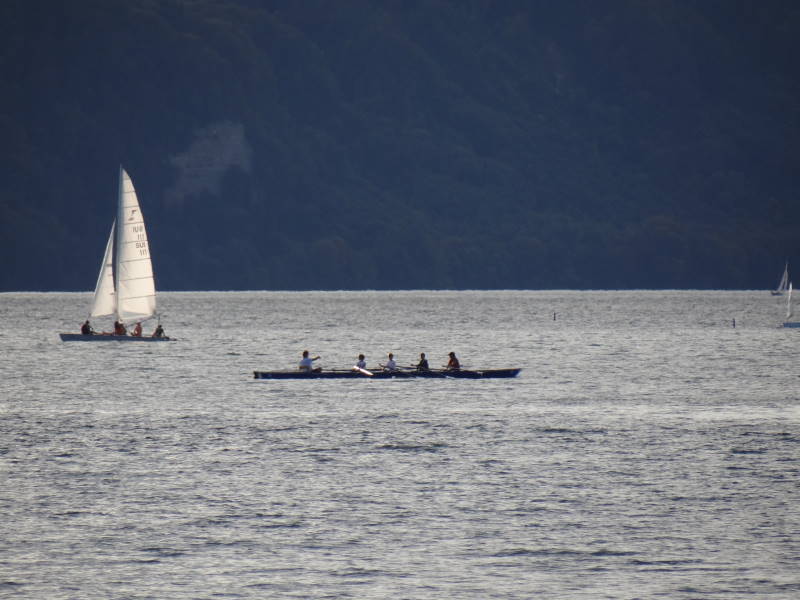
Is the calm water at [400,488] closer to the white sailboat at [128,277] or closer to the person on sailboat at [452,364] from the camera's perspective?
the person on sailboat at [452,364]

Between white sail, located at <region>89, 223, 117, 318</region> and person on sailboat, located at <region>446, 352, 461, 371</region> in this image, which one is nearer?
person on sailboat, located at <region>446, 352, 461, 371</region>

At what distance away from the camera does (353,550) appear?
3747cm

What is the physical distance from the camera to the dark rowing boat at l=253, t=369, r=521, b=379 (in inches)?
3287

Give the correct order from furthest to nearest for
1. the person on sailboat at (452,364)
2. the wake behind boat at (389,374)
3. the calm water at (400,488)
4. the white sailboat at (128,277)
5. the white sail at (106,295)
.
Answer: the white sail at (106,295)
the white sailboat at (128,277)
the person on sailboat at (452,364)
the wake behind boat at (389,374)
the calm water at (400,488)

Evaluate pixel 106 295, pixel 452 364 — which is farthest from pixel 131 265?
Answer: pixel 452 364

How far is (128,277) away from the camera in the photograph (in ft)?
406

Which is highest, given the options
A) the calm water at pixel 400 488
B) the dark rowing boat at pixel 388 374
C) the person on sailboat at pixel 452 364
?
the person on sailboat at pixel 452 364

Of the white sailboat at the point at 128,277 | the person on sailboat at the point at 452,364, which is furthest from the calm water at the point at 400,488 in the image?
the white sailboat at the point at 128,277

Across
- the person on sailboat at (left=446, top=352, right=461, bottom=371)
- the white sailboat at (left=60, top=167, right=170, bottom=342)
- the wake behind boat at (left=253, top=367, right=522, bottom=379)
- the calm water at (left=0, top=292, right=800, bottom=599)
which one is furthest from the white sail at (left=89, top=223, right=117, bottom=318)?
the person on sailboat at (left=446, top=352, right=461, bottom=371)

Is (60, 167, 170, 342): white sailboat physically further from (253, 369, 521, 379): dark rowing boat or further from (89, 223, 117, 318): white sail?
(253, 369, 521, 379): dark rowing boat

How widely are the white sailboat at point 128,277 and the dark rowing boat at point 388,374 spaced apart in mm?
39092

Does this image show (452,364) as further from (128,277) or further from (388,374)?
(128,277)

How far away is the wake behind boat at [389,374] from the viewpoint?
274ft

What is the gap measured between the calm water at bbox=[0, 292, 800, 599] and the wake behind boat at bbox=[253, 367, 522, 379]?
2.96 ft
